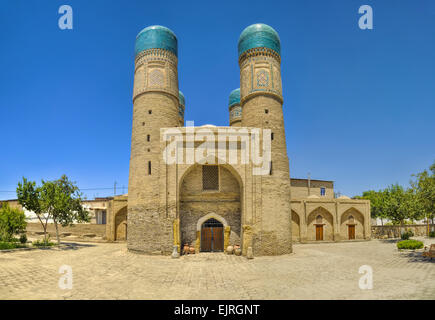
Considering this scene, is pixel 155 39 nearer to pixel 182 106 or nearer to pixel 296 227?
pixel 182 106

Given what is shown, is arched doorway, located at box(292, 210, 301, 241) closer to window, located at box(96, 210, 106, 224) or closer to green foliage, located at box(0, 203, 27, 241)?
green foliage, located at box(0, 203, 27, 241)

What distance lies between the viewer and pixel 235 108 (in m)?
32.8

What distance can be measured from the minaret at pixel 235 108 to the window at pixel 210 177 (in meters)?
12.5

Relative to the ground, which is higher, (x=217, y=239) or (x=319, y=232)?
(x=217, y=239)

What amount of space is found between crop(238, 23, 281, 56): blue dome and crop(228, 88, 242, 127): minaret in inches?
404

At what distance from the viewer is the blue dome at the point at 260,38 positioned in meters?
21.6

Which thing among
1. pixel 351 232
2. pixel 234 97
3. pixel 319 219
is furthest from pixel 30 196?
pixel 351 232

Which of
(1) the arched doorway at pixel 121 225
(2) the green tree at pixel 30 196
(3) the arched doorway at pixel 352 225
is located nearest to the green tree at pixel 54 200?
(2) the green tree at pixel 30 196

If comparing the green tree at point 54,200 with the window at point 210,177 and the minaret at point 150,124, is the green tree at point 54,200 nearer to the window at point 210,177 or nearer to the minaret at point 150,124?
the minaret at point 150,124

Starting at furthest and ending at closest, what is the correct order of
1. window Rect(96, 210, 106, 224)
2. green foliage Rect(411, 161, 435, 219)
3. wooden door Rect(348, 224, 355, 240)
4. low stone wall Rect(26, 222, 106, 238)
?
window Rect(96, 210, 106, 224) < low stone wall Rect(26, 222, 106, 238) < wooden door Rect(348, 224, 355, 240) < green foliage Rect(411, 161, 435, 219)

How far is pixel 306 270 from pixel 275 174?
7.67 metres

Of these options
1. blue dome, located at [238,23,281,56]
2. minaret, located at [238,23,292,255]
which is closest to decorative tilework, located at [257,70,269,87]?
minaret, located at [238,23,292,255]

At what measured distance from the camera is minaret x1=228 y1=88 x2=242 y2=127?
32.1m

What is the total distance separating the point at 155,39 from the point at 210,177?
40.0ft
